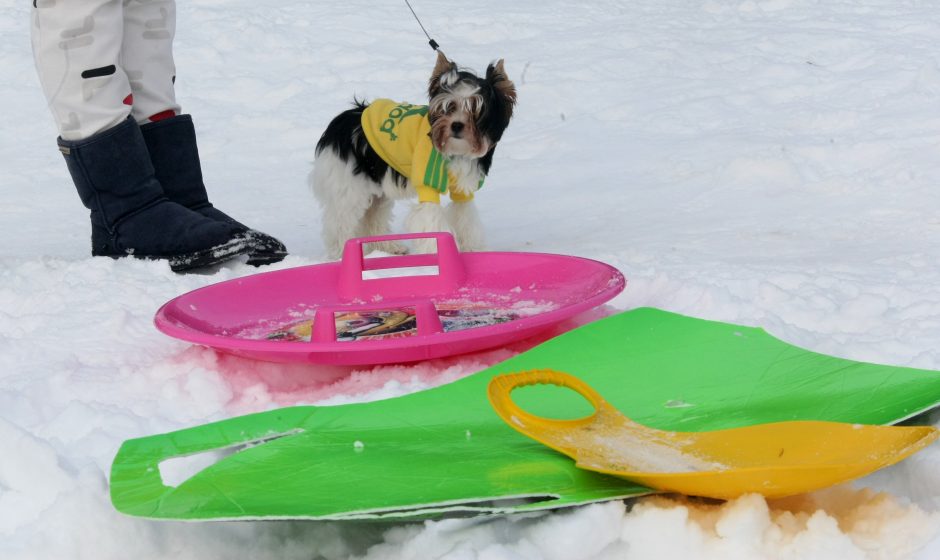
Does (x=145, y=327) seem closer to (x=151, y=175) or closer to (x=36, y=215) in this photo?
(x=151, y=175)

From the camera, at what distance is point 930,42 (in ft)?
19.1

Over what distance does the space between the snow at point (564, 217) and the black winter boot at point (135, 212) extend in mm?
99

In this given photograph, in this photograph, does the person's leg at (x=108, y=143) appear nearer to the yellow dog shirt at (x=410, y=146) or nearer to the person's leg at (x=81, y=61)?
the person's leg at (x=81, y=61)

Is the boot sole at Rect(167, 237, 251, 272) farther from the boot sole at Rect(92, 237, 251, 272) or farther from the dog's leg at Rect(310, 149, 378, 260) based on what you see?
the dog's leg at Rect(310, 149, 378, 260)

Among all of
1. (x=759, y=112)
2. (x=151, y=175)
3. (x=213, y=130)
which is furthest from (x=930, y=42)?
(x=151, y=175)

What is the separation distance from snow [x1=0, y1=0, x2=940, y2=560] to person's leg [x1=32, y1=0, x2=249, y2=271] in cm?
12

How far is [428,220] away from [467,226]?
23 centimetres

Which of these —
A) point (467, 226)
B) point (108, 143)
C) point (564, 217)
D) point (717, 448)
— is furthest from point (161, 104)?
point (717, 448)

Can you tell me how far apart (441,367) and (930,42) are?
496cm

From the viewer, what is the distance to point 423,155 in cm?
309

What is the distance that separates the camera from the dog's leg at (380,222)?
11.8 ft

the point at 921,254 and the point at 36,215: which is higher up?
the point at 921,254

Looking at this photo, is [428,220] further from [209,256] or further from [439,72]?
[209,256]

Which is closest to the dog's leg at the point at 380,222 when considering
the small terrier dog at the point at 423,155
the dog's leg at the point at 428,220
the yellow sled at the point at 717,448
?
the small terrier dog at the point at 423,155
